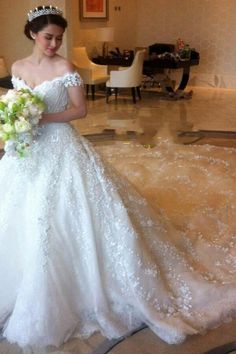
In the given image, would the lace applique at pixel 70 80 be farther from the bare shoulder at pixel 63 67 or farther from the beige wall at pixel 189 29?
the beige wall at pixel 189 29

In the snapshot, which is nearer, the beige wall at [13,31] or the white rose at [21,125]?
the white rose at [21,125]

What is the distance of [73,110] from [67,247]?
2.40 feet

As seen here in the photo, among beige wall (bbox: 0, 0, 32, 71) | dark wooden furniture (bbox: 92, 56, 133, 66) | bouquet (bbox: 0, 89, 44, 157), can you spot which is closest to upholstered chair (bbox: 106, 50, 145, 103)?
dark wooden furniture (bbox: 92, 56, 133, 66)

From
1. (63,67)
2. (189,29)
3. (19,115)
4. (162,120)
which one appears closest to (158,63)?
(162,120)

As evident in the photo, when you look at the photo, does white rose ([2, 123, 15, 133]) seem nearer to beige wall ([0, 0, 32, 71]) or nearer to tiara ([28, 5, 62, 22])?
tiara ([28, 5, 62, 22])

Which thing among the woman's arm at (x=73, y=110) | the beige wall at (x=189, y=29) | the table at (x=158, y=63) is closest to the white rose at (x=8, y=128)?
the woman's arm at (x=73, y=110)

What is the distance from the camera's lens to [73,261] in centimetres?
216

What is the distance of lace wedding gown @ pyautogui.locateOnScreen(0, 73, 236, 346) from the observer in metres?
2.05

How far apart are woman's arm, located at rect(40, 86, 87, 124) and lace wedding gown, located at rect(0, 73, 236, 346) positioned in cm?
4

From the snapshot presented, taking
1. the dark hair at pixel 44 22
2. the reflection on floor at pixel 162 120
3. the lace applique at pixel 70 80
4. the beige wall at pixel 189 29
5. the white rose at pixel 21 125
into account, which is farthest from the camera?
the beige wall at pixel 189 29

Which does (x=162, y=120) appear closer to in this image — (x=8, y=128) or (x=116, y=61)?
(x=116, y=61)

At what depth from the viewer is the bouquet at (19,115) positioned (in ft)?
6.46

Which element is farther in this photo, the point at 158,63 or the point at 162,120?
the point at 158,63

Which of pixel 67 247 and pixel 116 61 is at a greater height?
pixel 116 61
